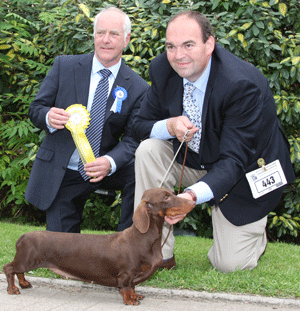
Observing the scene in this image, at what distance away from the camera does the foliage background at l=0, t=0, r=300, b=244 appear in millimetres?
5156

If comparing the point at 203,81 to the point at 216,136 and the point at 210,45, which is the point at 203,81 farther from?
the point at 216,136

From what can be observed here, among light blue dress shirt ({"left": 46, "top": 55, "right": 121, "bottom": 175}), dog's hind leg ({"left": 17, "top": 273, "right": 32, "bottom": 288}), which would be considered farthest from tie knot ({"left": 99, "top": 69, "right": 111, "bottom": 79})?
dog's hind leg ({"left": 17, "top": 273, "right": 32, "bottom": 288})

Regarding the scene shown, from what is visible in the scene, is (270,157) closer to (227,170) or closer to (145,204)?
(227,170)

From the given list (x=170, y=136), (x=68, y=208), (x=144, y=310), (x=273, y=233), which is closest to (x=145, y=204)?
(x=144, y=310)

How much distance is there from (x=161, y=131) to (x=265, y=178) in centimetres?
90

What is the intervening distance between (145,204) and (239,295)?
97 centimetres

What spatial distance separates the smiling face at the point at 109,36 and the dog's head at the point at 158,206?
6.01 ft

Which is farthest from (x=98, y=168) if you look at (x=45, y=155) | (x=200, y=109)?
(x=200, y=109)

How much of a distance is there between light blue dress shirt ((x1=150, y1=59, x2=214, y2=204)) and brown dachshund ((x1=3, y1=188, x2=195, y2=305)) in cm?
21

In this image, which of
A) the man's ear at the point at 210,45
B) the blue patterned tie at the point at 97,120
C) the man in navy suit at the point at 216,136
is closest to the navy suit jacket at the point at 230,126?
the man in navy suit at the point at 216,136

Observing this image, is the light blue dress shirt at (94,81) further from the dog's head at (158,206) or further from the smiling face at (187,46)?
the dog's head at (158,206)

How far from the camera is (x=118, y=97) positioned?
168 inches

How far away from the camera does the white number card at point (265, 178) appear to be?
3621 millimetres

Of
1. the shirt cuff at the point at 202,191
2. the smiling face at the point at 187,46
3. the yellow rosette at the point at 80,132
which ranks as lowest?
the shirt cuff at the point at 202,191
